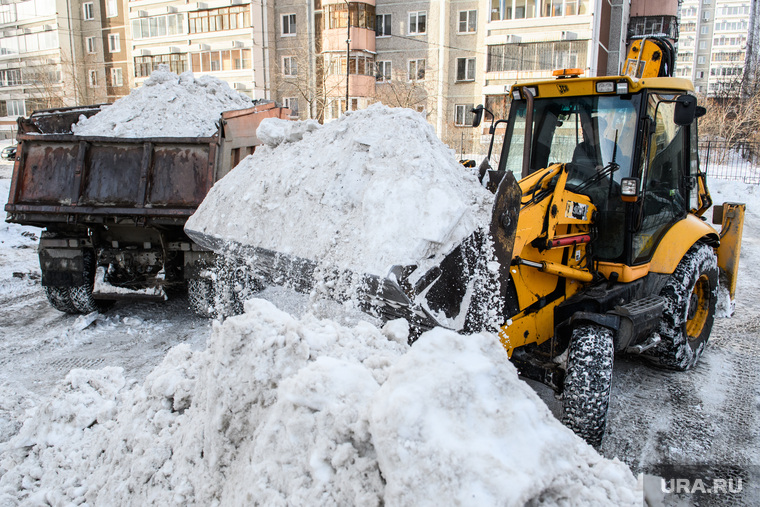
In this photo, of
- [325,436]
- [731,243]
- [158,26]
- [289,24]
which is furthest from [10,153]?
[325,436]

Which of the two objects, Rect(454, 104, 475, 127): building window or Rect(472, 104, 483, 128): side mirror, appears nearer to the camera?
Rect(472, 104, 483, 128): side mirror

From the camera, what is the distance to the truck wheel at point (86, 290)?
613cm

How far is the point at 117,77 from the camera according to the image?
4078 centimetres

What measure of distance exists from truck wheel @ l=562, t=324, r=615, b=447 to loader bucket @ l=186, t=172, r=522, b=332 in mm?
675

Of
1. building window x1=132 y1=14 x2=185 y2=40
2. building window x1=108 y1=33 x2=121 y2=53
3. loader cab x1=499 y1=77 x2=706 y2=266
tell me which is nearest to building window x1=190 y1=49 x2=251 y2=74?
building window x1=132 y1=14 x2=185 y2=40

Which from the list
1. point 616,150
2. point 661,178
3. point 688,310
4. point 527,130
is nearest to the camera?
point 616,150

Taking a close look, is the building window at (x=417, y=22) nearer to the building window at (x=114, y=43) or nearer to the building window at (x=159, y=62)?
the building window at (x=159, y=62)

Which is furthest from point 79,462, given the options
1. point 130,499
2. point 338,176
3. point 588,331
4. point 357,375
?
point 588,331

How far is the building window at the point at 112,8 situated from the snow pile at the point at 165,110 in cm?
3900

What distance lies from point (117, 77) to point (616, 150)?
44.4m

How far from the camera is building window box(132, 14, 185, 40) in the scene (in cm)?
3531

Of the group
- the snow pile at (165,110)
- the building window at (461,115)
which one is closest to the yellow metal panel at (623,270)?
the snow pile at (165,110)

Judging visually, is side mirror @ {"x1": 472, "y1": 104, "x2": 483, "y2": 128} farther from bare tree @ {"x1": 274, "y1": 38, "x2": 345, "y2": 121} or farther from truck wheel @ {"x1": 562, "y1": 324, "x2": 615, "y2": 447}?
bare tree @ {"x1": 274, "y1": 38, "x2": 345, "y2": 121}

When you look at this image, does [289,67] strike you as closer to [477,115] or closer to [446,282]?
[477,115]
